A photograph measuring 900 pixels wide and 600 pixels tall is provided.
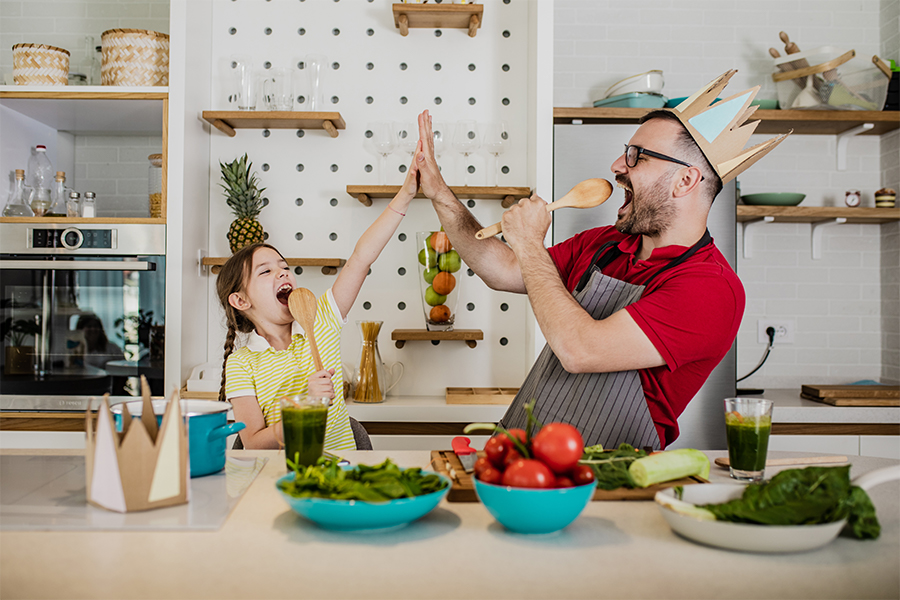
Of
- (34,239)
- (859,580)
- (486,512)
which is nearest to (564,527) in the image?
(486,512)

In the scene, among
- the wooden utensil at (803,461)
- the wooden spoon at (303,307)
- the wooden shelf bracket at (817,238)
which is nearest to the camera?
the wooden utensil at (803,461)

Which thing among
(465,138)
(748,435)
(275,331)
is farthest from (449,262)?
(748,435)

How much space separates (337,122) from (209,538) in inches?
77.5

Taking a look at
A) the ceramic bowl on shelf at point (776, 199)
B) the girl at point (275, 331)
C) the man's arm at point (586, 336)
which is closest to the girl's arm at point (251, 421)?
the girl at point (275, 331)

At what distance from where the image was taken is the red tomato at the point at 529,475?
824 mm

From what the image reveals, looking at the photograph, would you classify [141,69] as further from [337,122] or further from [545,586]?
[545,586]

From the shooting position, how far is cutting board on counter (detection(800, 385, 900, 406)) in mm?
2438

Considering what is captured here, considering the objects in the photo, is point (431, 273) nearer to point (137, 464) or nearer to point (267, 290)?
point (267, 290)

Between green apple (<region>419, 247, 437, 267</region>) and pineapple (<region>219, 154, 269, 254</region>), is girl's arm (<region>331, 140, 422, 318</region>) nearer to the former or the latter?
green apple (<region>419, 247, 437, 267</region>)

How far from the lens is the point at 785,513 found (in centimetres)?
80

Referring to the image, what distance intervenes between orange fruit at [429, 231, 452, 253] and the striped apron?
2.89 ft

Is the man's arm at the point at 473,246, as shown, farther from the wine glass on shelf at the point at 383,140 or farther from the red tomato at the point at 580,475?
the red tomato at the point at 580,475

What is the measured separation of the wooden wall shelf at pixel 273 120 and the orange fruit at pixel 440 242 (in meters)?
0.60

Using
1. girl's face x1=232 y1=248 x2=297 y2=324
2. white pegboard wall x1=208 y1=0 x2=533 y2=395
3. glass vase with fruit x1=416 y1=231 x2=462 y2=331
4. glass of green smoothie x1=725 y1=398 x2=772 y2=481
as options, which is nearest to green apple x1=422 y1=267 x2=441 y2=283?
glass vase with fruit x1=416 y1=231 x2=462 y2=331
